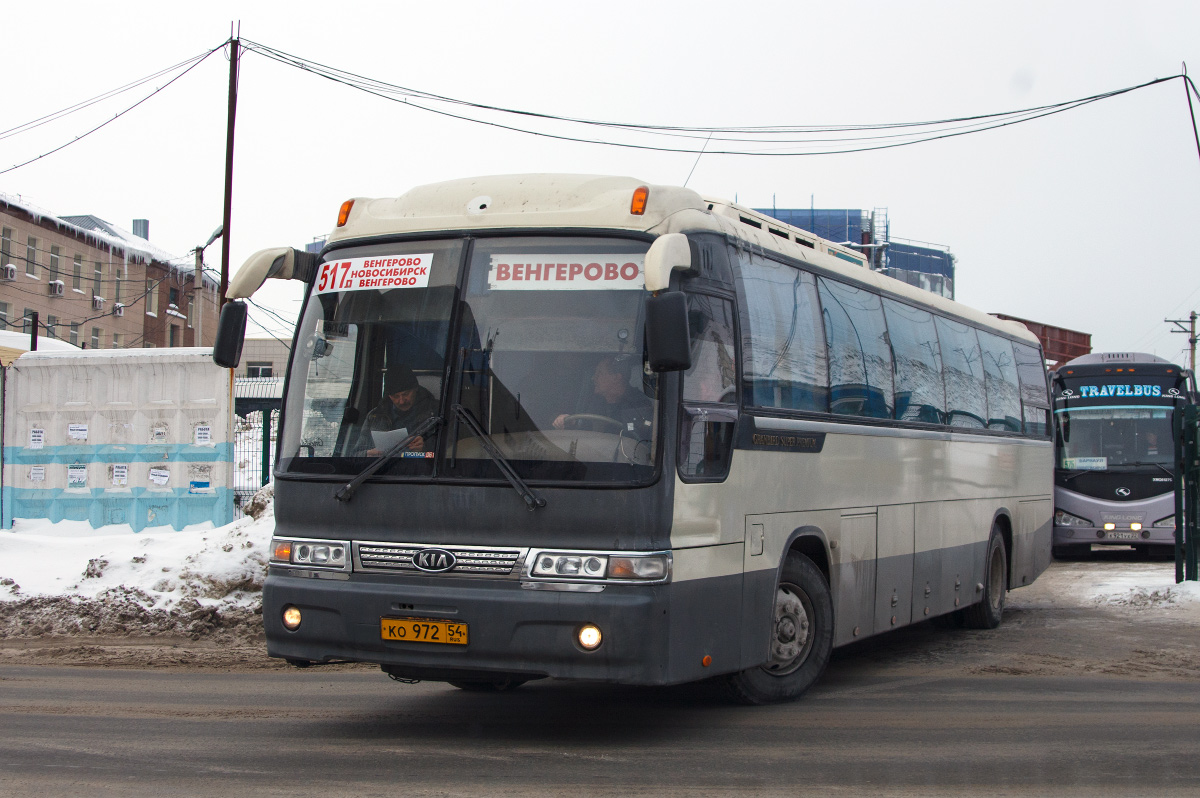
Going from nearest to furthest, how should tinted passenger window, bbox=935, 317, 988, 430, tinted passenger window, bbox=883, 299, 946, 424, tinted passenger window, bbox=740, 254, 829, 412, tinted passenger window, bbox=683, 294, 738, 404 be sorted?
tinted passenger window, bbox=683, 294, 738, 404
tinted passenger window, bbox=740, 254, 829, 412
tinted passenger window, bbox=883, 299, 946, 424
tinted passenger window, bbox=935, 317, 988, 430

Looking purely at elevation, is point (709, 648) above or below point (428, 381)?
below

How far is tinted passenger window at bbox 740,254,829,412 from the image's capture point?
25.2 feet

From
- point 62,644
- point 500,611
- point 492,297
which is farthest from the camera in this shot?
point 62,644

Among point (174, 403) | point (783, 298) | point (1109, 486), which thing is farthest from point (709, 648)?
point (1109, 486)

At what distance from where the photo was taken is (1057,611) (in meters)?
14.1

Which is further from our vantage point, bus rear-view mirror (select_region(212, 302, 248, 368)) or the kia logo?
bus rear-view mirror (select_region(212, 302, 248, 368))

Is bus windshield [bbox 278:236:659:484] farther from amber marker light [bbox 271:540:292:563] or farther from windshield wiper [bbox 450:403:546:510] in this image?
amber marker light [bbox 271:540:292:563]

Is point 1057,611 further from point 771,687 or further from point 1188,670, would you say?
point 771,687

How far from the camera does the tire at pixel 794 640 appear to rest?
789 cm

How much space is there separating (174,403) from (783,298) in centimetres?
1114

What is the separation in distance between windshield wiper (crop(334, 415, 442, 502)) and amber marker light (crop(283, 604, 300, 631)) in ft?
2.18

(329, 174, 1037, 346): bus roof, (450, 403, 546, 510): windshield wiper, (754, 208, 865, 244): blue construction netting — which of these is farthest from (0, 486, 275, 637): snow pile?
(754, 208, 865, 244): blue construction netting

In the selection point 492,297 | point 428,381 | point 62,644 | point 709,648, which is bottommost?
point 62,644

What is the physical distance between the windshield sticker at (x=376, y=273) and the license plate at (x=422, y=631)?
6.15 feet
